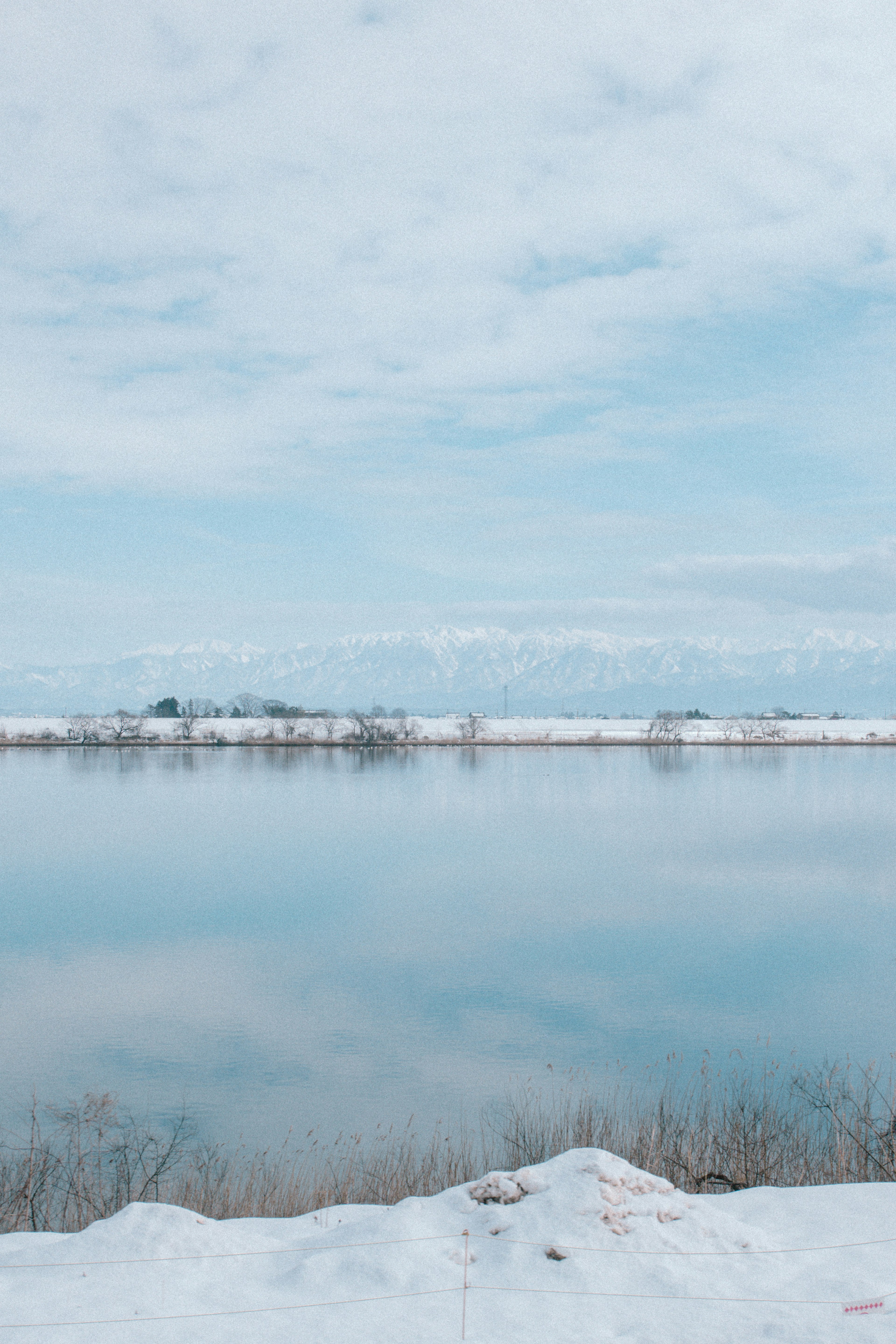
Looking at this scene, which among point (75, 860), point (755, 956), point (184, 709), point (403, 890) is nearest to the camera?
point (755, 956)

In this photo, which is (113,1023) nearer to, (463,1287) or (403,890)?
(463,1287)

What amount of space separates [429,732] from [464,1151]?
9809 cm

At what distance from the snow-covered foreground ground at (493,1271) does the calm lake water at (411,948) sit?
363cm

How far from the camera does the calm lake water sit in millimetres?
11023

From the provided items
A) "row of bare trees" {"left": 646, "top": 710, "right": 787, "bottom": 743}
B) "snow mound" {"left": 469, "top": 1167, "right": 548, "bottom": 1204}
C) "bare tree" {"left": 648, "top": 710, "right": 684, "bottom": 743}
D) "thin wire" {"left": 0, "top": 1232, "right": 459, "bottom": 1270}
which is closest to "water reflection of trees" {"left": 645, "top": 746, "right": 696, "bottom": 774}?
"bare tree" {"left": 648, "top": 710, "right": 684, "bottom": 743}

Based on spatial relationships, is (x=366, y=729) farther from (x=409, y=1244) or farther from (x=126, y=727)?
(x=409, y=1244)

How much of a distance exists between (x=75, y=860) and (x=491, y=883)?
11.0 metres

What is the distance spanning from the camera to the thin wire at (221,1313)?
4.79 m

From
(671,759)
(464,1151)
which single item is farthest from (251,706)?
(464,1151)

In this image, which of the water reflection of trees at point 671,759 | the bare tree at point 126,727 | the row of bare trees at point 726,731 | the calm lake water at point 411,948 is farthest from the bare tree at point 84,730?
the calm lake water at point 411,948

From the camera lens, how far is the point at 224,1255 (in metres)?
5.57

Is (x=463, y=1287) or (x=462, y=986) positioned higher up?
(x=463, y=1287)

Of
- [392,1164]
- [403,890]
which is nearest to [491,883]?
[403,890]

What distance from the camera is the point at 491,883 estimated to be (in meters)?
22.5
